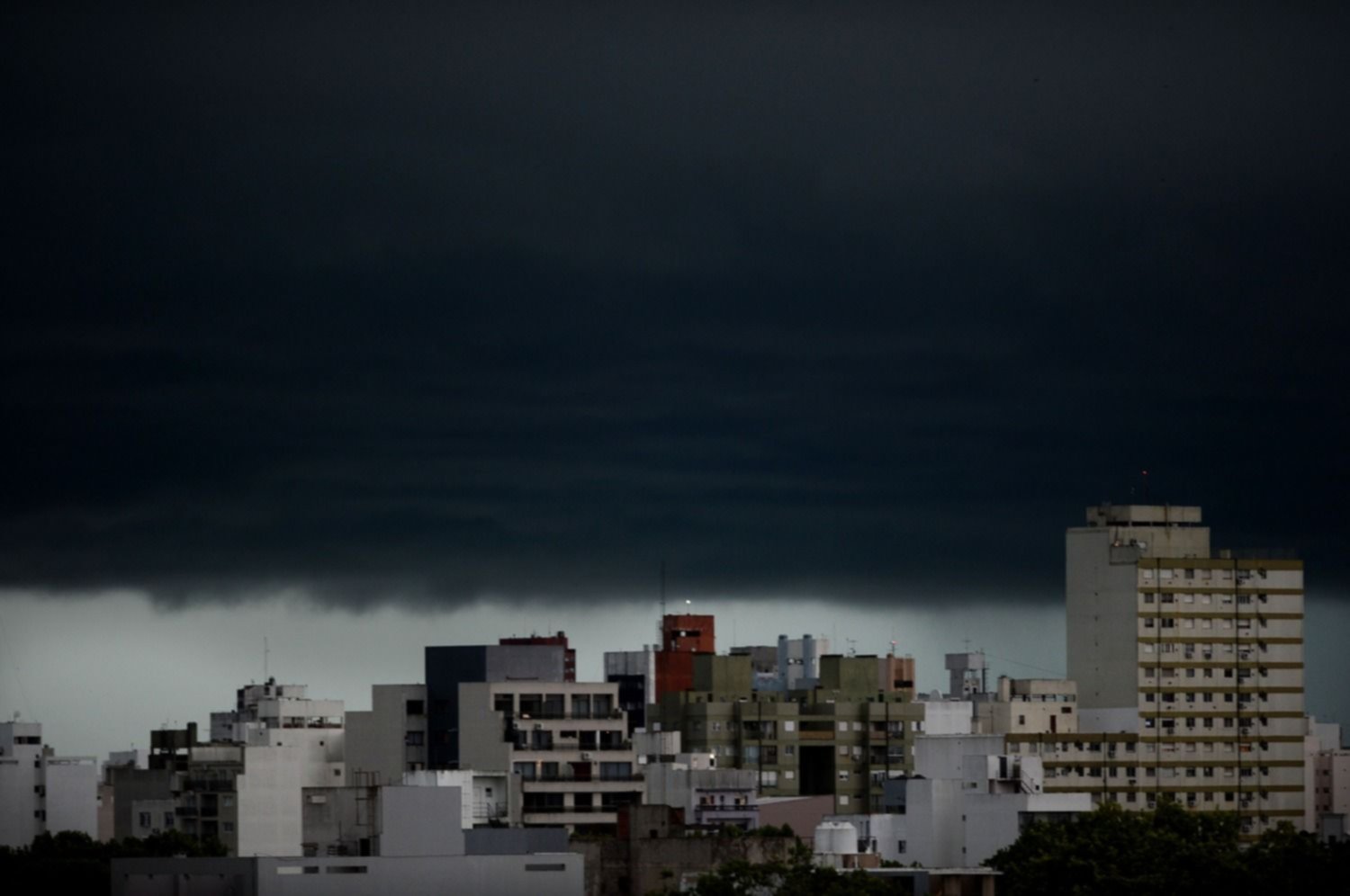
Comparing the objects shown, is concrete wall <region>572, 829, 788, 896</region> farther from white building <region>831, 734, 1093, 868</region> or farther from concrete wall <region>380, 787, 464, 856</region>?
concrete wall <region>380, 787, 464, 856</region>

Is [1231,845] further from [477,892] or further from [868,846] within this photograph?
[477,892]

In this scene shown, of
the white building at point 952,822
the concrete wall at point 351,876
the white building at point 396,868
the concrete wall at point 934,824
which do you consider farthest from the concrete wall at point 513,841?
the concrete wall at point 934,824

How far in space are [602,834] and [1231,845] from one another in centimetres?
3584

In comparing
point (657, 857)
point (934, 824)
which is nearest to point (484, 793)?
point (657, 857)

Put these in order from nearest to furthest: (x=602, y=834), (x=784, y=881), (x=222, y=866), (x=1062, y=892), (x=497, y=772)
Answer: (x=222, y=866), (x=784, y=881), (x=1062, y=892), (x=602, y=834), (x=497, y=772)

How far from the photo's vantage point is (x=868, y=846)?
188 metres

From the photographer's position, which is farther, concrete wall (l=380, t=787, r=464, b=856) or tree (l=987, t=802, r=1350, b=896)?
tree (l=987, t=802, r=1350, b=896)

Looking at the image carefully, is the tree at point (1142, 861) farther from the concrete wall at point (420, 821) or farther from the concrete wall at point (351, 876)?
the concrete wall at point (420, 821)

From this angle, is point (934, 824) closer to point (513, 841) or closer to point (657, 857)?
point (657, 857)

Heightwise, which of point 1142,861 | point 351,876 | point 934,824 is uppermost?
point 351,876

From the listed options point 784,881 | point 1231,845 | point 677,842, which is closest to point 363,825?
point 677,842

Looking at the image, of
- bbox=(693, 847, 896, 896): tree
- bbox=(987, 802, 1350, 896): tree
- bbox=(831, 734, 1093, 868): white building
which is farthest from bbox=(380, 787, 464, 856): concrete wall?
bbox=(831, 734, 1093, 868): white building

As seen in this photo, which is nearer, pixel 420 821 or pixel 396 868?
pixel 396 868

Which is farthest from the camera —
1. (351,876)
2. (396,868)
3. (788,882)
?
(788,882)
